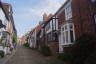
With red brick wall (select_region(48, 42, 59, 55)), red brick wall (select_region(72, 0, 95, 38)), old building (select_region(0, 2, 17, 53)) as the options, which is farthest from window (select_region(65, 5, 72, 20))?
old building (select_region(0, 2, 17, 53))

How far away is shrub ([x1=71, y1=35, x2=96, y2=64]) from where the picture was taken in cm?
1253

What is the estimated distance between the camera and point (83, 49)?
41.9 feet

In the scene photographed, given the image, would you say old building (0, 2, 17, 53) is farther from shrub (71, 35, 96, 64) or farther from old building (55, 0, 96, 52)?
shrub (71, 35, 96, 64)

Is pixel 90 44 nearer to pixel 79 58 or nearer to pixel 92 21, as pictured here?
pixel 79 58

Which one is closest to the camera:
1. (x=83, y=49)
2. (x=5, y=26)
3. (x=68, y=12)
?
(x=83, y=49)

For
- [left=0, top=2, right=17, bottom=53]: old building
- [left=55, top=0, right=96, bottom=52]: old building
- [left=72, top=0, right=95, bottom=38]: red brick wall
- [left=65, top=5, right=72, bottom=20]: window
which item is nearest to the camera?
[left=55, top=0, right=96, bottom=52]: old building

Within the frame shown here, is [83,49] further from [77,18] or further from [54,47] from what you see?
[54,47]

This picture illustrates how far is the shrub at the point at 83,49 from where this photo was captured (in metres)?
12.5

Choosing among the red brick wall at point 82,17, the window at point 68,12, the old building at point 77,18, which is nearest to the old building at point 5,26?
the old building at point 77,18

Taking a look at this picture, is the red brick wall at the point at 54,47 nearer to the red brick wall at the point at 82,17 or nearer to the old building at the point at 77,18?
the old building at the point at 77,18

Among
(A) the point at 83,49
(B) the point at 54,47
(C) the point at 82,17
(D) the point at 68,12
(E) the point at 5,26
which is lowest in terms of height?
(B) the point at 54,47

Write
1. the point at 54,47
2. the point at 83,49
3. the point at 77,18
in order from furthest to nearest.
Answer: the point at 54,47 < the point at 77,18 < the point at 83,49

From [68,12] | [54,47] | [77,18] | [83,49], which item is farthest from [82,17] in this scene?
[54,47]

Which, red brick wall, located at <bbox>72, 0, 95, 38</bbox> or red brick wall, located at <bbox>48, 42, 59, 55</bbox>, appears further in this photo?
red brick wall, located at <bbox>48, 42, 59, 55</bbox>
